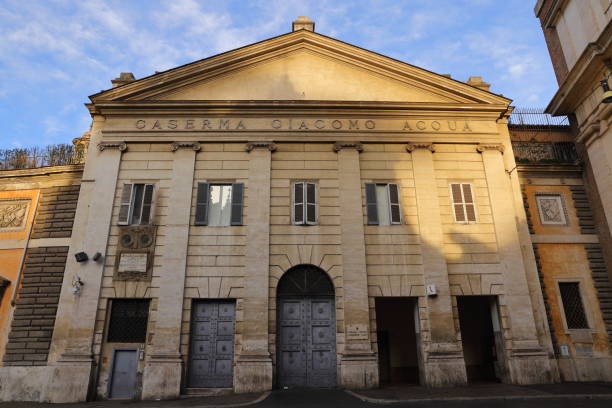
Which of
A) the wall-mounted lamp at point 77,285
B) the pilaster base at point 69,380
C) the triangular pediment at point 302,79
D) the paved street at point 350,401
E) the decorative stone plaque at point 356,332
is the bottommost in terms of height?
the paved street at point 350,401

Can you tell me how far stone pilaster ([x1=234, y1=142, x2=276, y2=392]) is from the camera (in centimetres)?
1272

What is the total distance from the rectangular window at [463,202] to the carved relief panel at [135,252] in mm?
11019

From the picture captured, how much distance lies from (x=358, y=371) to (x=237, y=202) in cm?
705

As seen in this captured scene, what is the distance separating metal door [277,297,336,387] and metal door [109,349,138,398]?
468 cm

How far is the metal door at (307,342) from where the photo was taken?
13.2m

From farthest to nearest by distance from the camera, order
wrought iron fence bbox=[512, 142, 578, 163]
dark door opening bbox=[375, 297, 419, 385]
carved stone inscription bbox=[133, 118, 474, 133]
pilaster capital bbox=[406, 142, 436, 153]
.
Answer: wrought iron fence bbox=[512, 142, 578, 163]
dark door opening bbox=[375, 297, 419, 385]
carved stone inscription bbox=[133, 118, 474, 133]
pilaster capital bbox=[406, 142, 436, 153]

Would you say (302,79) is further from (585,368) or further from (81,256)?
(585,368)

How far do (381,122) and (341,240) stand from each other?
510 cm

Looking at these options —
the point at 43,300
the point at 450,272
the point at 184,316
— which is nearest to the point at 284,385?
the point at 184,316

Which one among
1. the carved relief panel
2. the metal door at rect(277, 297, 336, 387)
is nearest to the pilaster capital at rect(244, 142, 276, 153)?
the carved relief panel

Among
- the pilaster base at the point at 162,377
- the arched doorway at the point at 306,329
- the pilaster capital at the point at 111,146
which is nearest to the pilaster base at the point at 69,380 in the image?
the pilaster base at the point at 162,377

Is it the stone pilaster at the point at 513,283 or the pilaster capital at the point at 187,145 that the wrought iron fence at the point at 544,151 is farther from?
the pilaster capital at the point at 187,145

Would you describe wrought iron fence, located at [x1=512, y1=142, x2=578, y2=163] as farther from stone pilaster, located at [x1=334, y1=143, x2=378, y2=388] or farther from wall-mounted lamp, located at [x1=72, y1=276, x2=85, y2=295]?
wall-mounted lamp, located at [x1=72, y1=276, x2=85, y2=295]

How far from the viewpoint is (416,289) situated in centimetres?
1400
